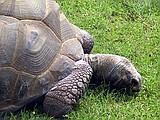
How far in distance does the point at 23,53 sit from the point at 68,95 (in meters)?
0.51

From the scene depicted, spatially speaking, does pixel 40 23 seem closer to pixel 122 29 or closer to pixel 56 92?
pixel 56 92

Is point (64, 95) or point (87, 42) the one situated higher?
point (87, 42)

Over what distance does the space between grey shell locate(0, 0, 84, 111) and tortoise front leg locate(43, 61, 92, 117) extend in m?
0.05

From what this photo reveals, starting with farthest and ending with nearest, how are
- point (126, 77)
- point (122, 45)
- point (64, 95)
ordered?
1. point (122, 45)
2. point (126, 77)
3. point (64, 95)

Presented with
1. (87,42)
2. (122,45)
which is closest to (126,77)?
(87,42)

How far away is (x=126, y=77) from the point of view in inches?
190

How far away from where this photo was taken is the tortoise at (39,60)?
4316mm

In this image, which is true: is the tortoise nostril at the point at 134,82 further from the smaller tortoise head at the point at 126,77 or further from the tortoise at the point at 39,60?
the tortoise at the point at 39,60

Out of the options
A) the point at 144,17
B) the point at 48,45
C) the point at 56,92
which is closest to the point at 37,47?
the point at 48,45

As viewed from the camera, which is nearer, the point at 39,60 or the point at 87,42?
the point at 39,60

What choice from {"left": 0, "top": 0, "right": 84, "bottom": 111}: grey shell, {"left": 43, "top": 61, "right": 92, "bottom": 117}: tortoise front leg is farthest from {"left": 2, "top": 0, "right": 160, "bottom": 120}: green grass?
{"left": 0, "top": 0, "right": 84, "bottom": 111}: grey shell

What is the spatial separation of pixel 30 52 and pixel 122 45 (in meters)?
1.65

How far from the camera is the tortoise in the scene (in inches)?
170

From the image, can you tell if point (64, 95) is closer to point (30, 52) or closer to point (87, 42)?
point (30, 52)
